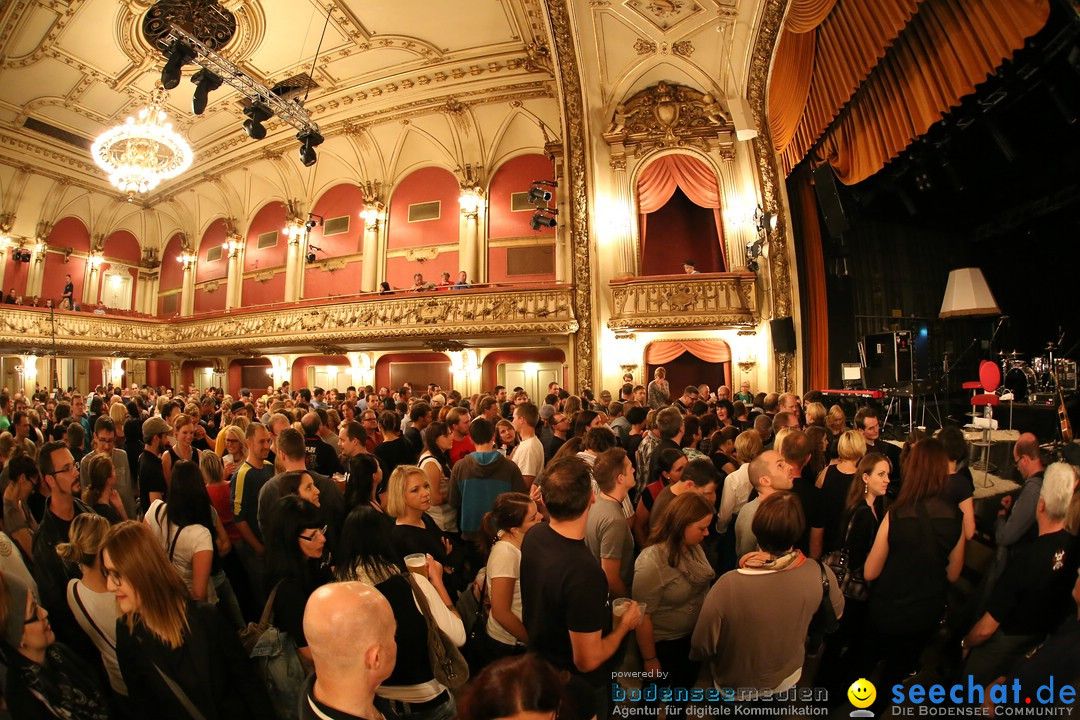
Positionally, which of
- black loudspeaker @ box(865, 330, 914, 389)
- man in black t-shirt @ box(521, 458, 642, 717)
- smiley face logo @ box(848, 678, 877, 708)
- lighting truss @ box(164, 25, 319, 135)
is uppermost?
lighting truss @ box(164, 25, 319, 135)

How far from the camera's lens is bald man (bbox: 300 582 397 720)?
1104mm

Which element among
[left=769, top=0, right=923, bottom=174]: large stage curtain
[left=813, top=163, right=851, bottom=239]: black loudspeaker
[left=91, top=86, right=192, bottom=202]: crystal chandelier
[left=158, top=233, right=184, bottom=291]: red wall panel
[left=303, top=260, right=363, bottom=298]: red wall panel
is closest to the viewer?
[left=769, top=0, right=923, bottom=174]: large stage curtain

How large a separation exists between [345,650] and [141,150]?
40.7ft

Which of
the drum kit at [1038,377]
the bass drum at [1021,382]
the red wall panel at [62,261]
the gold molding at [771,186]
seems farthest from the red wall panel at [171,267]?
the bass drum at [1021,382]

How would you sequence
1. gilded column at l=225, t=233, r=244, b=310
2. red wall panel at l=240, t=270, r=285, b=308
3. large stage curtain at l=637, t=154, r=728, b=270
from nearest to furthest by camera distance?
large stage curtain at l=637, t=154, r=728, b=270 → red wall panel at l=240, t=270, r=285, b=308 → gilded column at l=225, t=233, r=244, b=310

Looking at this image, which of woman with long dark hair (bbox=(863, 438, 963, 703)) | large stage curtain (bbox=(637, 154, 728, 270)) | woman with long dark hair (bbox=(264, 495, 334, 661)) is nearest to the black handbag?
woman with long dark hair (bbox=(863, 438, 963, 703))

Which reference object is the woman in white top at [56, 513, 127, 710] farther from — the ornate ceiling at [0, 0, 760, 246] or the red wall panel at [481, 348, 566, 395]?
the red wall panel at [481, 348, 566, 395]

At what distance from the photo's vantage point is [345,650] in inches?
43.5

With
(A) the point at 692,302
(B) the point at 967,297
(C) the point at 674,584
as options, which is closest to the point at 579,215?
(A) the point at 692,302

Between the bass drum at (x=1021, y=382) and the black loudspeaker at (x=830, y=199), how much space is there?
3.66 metres

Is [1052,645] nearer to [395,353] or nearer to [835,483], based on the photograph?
[835,483]

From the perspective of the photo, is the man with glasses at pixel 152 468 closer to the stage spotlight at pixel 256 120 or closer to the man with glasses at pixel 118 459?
the man with glasses at pixel 118 459

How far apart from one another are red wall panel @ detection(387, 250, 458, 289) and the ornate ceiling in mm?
2477

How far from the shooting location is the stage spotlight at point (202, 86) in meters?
7.97
